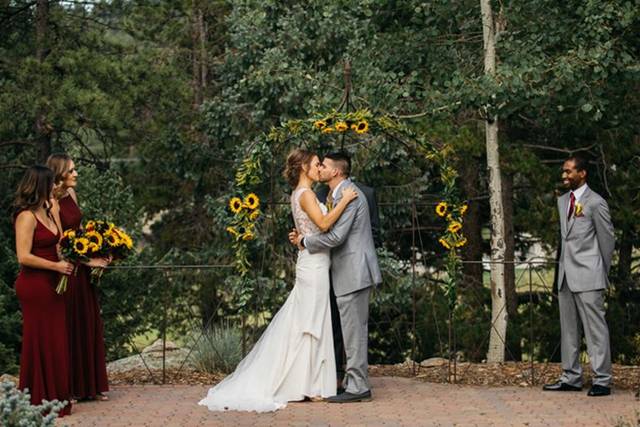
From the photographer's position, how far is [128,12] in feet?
54.5

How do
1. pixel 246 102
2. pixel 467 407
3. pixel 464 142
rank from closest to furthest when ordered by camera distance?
1. pixel 467 407
2. pixel 464 142
3. pixel 246 102

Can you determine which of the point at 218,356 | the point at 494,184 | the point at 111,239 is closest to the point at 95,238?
the point at 111,239

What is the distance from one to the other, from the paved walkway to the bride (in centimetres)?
22

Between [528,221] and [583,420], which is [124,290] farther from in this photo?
[583,420]

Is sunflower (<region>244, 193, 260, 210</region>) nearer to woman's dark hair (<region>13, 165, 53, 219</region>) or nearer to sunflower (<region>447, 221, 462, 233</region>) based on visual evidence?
sunflower (<region>447, 221, 462, 233</region>)

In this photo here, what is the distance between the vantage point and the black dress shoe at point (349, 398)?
932cm

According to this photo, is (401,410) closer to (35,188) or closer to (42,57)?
(35,188)

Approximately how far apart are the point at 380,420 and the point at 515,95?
170 inches

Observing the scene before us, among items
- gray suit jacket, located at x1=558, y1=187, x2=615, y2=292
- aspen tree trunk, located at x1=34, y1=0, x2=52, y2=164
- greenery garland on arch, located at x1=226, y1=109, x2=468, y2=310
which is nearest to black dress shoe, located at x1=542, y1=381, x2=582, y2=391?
gray suit jacket, located at x1=558, y1=187, x2=615, y2=292

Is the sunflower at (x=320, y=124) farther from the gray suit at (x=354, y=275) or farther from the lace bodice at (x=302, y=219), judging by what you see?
the gray suit at (x=354, y=275)

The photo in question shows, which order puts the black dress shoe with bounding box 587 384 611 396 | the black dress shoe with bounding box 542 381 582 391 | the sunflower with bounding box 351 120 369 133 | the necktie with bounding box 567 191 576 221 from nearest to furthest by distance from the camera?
the black dress shoe with bounding box 587 384 611 396
the necktie with bounding box 567 191 576 221
the black dress shoe with bounding box 542 381 582 391
the sunflower with bounding box 351 120 369 133

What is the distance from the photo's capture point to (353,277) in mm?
9320

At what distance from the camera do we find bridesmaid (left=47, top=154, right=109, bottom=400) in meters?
9.12

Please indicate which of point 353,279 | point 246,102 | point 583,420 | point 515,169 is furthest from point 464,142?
point 583,420
